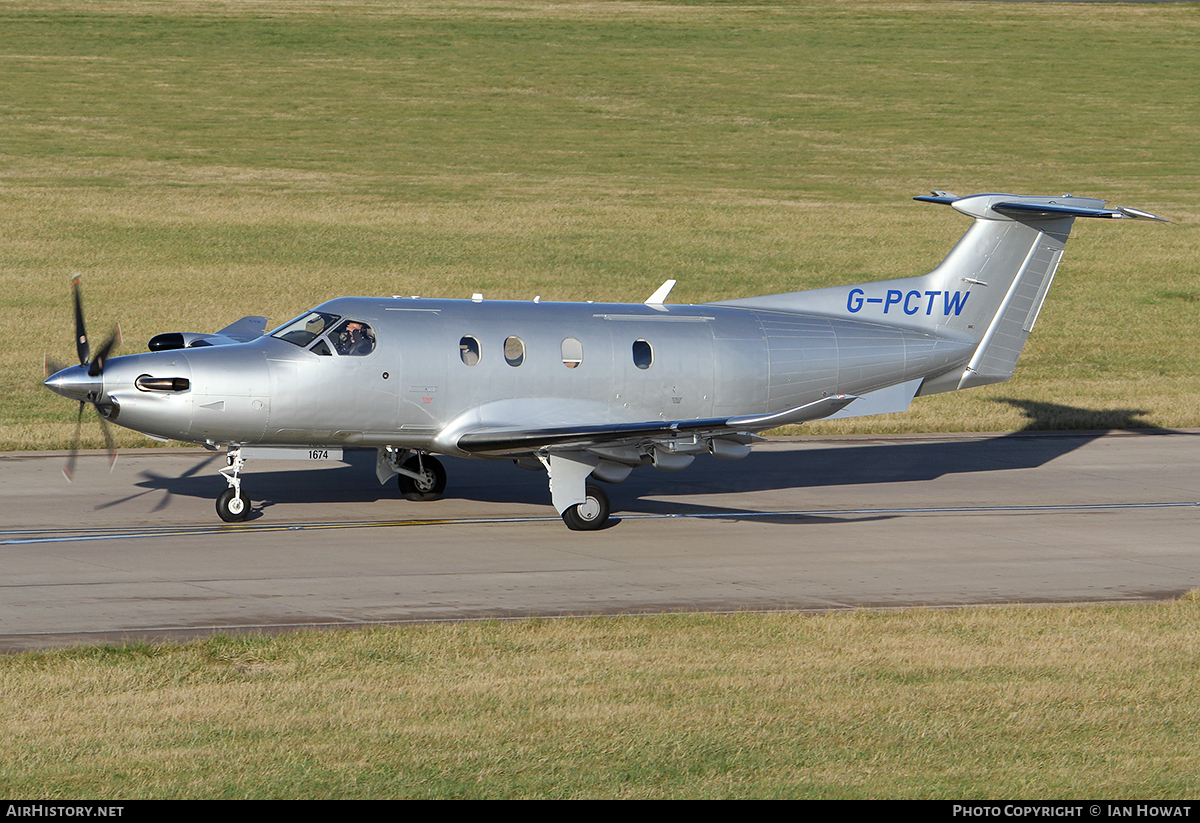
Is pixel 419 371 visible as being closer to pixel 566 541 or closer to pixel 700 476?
pixel 566 541

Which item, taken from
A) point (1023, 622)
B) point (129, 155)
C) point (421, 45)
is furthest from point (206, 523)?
point (421, 45)

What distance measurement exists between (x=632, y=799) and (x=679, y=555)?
801 cm

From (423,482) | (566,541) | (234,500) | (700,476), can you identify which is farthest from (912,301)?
(234,500)

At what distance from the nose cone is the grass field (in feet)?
25.4

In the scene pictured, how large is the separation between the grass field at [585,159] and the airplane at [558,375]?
666 centimetres

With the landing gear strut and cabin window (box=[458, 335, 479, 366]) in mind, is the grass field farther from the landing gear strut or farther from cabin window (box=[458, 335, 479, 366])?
cabin window (box=[458, 335, 479, 366])

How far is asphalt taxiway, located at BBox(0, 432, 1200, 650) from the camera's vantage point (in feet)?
48.6

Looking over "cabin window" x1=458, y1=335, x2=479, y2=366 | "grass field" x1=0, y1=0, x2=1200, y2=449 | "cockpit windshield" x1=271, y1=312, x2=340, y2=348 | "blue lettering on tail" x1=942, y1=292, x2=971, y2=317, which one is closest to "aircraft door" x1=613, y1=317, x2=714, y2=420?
"cabin window" x1=458, y1=335, x2=479, y2=366

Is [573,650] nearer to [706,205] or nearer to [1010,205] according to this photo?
[1010,205]

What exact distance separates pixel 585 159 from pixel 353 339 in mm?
36595

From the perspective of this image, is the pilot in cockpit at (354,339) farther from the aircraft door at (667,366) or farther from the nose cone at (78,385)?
the aircraft door at (667,366)

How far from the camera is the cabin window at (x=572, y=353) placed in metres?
19.1

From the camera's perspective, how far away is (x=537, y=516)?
19.6 metres

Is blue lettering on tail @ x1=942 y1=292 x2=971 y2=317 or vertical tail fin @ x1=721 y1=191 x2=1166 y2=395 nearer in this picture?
vertical tail fin @ x1=721 y1=191 x2=1166 y2=395
